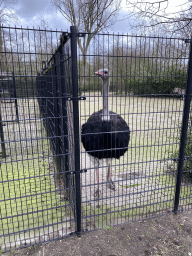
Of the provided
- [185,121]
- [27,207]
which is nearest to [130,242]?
[27,207]

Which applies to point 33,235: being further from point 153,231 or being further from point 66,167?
point 153,231

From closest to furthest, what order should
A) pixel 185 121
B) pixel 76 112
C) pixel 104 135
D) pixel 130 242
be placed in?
pixel 76 112 < pixel 130 242 < pixel 185 121 < pixel 104 135

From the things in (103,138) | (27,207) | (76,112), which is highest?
(76,112)

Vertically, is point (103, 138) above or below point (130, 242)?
above

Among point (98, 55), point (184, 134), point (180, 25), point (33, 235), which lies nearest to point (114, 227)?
point (33, 235)

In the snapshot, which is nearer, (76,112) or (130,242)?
(76,112)

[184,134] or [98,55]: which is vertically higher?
[98,55]

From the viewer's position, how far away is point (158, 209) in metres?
3.41

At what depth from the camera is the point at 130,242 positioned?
2789 mm

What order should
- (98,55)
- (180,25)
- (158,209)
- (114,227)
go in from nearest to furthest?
(98,55)
(114,227)
(158,209)
(180,25)

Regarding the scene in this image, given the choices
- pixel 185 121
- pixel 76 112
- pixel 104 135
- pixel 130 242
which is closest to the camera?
pixel 76 112

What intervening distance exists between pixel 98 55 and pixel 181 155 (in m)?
1.87

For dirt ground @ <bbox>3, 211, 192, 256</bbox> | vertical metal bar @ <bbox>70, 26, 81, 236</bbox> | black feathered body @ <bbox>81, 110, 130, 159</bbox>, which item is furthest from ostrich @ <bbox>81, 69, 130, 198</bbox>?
dirt ground @ <bbox>3, 211, 192, 256</bbox>

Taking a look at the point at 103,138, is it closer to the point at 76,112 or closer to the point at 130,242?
the point at 76,112
